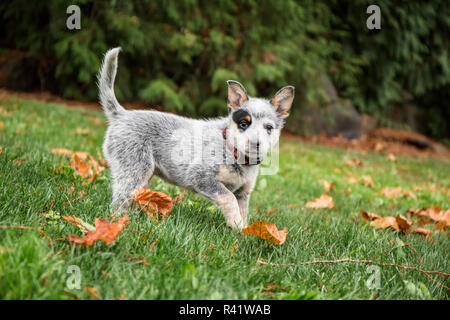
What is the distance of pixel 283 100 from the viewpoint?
2840mm

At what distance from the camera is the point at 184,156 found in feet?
9.07

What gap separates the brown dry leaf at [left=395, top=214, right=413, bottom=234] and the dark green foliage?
5.08 metres

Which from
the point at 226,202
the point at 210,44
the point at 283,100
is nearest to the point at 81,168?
the point at 226,202

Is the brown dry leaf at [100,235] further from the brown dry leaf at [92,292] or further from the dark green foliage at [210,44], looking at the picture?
the dark green foliage at [210,44]

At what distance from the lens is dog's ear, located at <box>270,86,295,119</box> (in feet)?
9.10

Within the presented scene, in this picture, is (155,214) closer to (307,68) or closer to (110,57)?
(110,57)

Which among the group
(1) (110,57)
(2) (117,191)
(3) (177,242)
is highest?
(1) (110,57)

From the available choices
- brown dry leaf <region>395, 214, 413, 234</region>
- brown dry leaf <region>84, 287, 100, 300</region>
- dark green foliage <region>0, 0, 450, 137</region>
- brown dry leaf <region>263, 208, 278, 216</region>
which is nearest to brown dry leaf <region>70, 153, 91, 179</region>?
brown dry leaf <region>263, 208, 278, 216</region>

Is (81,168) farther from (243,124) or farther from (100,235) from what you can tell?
(100,235)

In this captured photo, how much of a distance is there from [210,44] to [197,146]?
19.7ft

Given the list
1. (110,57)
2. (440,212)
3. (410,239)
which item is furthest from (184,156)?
(440,212)

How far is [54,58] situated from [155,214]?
8.61m

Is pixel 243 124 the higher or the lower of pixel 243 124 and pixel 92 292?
the higher
